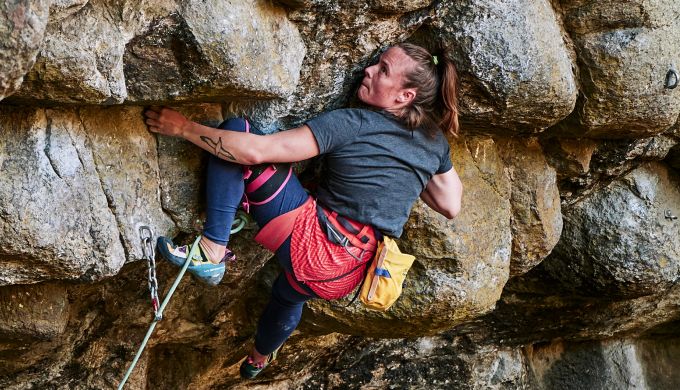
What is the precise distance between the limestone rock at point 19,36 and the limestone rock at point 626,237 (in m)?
3.58

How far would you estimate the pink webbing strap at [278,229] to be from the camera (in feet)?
12.2

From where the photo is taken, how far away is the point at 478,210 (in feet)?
14.8

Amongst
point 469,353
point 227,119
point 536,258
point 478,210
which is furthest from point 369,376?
point 227,119

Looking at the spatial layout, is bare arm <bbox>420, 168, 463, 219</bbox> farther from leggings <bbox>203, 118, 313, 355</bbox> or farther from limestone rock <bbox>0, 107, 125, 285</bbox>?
limestone rock <bbox>0, 107, 125, 285</bbox>

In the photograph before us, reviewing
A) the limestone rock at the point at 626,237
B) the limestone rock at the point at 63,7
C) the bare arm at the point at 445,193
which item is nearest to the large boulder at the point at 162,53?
the limestone rock at the point at 63,7

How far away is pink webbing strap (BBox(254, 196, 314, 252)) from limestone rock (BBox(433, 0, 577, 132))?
80 centimetres

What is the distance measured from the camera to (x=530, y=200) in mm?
4820

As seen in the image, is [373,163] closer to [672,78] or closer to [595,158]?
[672,78]

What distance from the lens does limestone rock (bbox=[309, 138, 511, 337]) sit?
442cm

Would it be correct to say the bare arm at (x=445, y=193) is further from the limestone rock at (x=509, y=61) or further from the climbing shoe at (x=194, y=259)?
the climbing shoe at (x=194, y=259)

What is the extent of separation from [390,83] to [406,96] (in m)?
0.08

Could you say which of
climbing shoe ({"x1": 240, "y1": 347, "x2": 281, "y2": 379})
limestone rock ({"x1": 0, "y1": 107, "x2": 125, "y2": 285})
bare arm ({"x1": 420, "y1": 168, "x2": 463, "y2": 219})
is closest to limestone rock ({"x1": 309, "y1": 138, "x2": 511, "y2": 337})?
bare arm ({"x1": 420, "y1": 168, "x2": 463, "y2": 219})

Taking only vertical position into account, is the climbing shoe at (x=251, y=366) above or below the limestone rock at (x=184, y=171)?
below

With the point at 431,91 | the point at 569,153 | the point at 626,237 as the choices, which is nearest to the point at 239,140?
the point at 431,91
